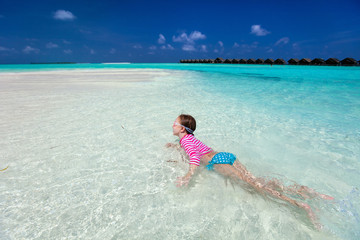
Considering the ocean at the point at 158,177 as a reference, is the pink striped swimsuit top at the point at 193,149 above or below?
above

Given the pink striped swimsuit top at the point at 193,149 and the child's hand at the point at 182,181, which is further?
the pink striped swimsuit top at the point at 193,149

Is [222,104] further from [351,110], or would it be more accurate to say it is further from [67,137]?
[67,137]

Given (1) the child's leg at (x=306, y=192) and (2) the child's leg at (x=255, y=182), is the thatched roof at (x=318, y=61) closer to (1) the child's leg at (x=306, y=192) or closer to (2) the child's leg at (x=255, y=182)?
(1) the child's leg at (x=306, y=192)

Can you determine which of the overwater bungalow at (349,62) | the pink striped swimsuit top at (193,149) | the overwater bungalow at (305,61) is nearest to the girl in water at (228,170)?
the pink striped swimsuit top at (193,149)

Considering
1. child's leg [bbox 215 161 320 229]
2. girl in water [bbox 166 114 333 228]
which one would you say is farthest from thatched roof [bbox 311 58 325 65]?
child's leg [bbox 215 161 320 229]

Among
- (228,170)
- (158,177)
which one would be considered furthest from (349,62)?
(158,177)

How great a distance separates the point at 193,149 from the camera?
279 cm

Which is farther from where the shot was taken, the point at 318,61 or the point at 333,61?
the point at 318,61

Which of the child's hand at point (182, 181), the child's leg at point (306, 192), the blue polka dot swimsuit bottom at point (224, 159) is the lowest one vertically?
the child's leg at point (306, 192)

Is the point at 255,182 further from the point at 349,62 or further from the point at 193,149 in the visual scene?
the point at 349,62

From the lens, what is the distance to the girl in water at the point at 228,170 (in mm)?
2314

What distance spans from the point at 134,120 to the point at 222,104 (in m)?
3.35

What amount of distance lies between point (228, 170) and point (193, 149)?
57 cm

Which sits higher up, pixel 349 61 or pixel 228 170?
pixel 349 61
